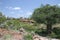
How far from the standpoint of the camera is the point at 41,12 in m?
40.0

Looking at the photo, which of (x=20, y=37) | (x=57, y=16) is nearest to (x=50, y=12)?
(x=57, y=16)

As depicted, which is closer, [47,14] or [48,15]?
[48,15]

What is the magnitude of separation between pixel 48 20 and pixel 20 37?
67.5 ft

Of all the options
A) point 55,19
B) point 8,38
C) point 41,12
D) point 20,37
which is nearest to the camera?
point 8,38

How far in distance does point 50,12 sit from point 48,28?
3497 millimetres

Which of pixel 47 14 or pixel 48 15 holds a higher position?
pixel 47 14

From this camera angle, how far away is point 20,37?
17.9 meters

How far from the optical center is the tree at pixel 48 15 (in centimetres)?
3775

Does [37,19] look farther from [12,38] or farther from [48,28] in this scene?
[12,38]

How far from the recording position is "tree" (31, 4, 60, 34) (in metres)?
37.8

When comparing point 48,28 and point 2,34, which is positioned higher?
point 2,34

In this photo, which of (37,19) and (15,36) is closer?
(15,36)

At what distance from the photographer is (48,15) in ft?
124

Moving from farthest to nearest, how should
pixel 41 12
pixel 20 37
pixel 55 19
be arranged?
pixel 41 12 → pixel 55 19 → pixel 20 37
